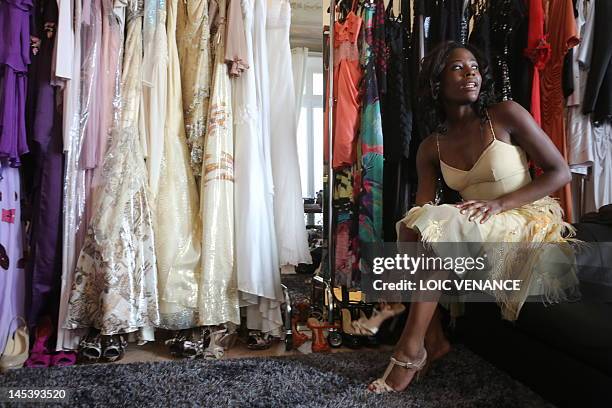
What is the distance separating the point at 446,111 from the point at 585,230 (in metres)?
0.58

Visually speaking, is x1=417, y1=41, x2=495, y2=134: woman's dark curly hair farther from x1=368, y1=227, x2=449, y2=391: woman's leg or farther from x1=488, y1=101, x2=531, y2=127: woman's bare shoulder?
x1=368, y1=227, x2=449, y2=391: woman's leg

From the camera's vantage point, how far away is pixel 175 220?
1.46 metres

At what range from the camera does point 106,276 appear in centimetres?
130

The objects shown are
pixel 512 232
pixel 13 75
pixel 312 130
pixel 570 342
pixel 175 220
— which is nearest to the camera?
pixel 570 342

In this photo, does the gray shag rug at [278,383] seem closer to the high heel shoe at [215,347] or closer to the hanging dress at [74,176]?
the high heel shoe at [215,347]

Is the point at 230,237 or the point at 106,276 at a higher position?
the point at 230,237

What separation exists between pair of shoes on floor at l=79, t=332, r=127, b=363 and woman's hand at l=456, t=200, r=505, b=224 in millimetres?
1251

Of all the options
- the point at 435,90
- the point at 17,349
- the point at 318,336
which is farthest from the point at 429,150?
the point at 17,349

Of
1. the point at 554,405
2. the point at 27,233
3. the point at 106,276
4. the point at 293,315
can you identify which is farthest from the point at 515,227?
the point at 27,233

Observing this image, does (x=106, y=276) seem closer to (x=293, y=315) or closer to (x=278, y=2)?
(x=293, y=315)

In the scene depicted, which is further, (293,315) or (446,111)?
(293,315)

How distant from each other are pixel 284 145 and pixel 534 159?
0.92 m

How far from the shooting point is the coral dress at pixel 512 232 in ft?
3.20

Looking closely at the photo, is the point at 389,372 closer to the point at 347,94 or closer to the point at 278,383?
the point at 278,383
